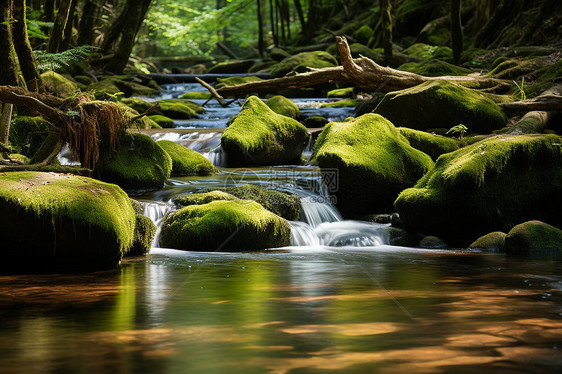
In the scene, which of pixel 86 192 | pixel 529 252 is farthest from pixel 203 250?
pixel 529 252

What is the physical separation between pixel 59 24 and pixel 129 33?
761 cm

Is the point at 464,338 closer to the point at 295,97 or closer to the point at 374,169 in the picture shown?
the point at 374,169

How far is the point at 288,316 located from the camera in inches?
164

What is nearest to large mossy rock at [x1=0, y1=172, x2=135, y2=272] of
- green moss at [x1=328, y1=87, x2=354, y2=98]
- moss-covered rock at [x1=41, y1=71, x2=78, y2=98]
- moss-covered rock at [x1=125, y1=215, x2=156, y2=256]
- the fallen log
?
moss-covered rock at [x1=125, y1=215, x2=156, y2=256]

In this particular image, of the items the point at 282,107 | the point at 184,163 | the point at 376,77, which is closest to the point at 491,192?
the point at 184,163

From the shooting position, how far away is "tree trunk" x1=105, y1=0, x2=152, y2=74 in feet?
75.4

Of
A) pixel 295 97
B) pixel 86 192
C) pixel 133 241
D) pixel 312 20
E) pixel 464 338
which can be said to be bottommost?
pixel 464 338

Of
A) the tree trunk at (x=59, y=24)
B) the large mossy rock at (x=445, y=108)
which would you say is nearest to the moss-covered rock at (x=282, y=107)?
the large mossy rock at (x=445, y=108)

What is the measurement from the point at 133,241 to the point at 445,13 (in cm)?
2587

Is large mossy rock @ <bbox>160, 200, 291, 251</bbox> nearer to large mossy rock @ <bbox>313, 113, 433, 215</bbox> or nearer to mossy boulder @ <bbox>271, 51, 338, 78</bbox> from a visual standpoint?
large mossy rock @ <bbox>313, 113, 433, 215</bbox>

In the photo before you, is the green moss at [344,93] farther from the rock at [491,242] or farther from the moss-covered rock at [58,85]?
the rock at [491,242]

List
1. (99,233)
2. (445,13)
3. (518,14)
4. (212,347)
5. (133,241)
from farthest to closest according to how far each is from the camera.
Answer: (445,13) < (518,14) < (133,241) < (99,233) < (212,347)

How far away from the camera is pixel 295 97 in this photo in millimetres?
22094

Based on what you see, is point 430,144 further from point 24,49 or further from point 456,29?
point 456,29
